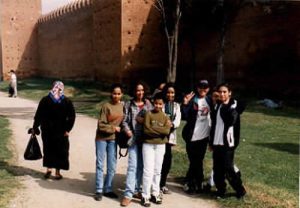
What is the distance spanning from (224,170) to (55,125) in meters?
2.26

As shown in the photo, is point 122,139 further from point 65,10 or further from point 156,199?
point 65,10

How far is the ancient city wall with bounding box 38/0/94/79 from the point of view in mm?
29188

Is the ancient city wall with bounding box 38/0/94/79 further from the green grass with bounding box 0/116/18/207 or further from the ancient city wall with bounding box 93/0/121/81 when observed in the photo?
the green grass with bounding box 0/116/18/207

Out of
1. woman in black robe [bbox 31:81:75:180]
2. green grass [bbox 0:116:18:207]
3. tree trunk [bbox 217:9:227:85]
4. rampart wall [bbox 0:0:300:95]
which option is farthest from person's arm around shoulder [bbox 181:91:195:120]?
tree trunk [bbox 217:9:227:85]

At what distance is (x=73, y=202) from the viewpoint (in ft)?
17.1

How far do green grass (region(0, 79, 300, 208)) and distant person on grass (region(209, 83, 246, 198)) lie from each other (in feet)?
0.87

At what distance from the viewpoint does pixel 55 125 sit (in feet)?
20.4

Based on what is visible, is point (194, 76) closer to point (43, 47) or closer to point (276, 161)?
point (276, 161)

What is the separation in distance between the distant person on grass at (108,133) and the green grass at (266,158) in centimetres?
129

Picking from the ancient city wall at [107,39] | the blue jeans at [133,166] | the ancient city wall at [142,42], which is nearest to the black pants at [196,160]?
the blue jeans at [133,166]

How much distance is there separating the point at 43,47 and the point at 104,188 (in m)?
34.6

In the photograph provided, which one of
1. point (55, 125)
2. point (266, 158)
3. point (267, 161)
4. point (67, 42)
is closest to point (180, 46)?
point (67, 42)

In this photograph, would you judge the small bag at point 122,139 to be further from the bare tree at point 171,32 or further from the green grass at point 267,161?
the bare tree at point 171,32

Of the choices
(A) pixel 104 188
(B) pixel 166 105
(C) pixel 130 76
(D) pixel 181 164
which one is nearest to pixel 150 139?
(B) pixel 166 105
